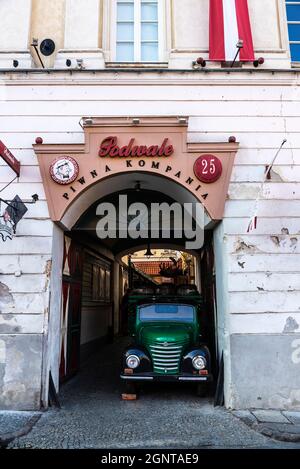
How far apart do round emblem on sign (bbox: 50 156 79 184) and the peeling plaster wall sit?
0.37 meters

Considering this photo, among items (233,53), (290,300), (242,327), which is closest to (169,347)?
(242,327)

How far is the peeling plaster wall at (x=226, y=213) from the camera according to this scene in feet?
20.9

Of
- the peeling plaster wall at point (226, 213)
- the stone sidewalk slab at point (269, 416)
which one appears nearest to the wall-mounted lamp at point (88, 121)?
the peeling plaster wall at point (226, 213)

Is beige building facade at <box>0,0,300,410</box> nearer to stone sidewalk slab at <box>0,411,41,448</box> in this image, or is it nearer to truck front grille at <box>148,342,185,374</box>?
stone sidewalk slab at <box>0,411,41,448</box>

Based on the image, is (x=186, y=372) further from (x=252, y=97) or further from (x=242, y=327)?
(x=252, y=97)

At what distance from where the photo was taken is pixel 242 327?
6512 millimetres

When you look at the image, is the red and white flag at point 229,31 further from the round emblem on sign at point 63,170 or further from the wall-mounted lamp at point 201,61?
the round emblem on sign at point 63,170

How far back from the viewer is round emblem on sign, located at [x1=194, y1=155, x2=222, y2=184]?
6.90 m

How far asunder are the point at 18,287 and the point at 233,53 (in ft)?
20.4

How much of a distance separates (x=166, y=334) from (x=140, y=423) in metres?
1.88

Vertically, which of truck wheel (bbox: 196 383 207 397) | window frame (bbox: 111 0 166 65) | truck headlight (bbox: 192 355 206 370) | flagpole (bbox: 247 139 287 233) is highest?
window frame (bbox: 111 0 166 65)

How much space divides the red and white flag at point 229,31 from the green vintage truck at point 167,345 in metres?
5.24

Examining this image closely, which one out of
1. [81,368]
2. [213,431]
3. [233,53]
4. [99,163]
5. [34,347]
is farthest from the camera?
[81,368]

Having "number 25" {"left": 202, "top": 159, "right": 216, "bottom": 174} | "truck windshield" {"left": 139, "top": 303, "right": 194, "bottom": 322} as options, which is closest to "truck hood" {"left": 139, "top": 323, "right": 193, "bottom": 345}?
"truck windshield" {"left": 139, "top": 303, "right": 194, "bottom": 322}
